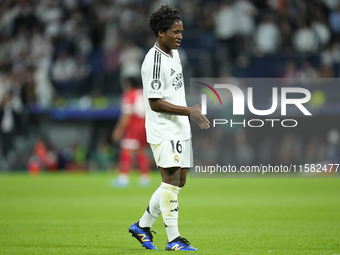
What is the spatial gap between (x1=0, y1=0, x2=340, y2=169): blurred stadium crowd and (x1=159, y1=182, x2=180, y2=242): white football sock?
542 inches

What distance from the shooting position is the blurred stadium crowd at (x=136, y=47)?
19453 mm

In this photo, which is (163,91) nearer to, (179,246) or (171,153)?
(171,153)

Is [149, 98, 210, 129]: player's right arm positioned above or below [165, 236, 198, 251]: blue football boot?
above

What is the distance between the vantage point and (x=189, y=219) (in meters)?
8.52

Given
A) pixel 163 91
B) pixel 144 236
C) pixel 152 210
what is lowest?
pixel 144 236

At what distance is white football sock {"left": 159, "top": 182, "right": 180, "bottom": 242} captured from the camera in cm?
542

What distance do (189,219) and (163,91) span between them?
3.57 metres

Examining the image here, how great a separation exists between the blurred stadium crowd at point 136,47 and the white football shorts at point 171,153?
44.7 ft

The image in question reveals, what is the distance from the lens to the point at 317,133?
17734mm

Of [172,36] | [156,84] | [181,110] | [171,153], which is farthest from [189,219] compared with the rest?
[172,36]


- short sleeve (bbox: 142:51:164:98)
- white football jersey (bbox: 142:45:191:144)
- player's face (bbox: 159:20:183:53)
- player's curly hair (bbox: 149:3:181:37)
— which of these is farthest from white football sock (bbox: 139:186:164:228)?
player's curly hair (bbox: 149:3:181:37)

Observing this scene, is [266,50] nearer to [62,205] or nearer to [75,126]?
[75,126]

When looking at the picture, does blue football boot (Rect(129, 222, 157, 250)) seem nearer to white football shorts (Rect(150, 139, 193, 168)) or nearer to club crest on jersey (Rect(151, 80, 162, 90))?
white football shorts (Rect(150, 139, 193, 168))

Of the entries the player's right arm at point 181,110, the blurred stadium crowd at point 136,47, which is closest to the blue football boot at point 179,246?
the player's right arm at point 181,110
